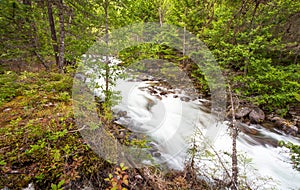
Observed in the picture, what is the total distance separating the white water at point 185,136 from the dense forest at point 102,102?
0.13 m

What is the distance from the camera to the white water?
3.54 m

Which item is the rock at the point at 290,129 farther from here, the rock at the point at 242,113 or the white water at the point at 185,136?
the rock at the point at 242,113

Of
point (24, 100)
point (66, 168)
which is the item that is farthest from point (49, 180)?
point (24, 100)

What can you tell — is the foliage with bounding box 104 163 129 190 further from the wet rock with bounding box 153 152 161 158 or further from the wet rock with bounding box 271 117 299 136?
the wet rock with bounding box 271 117 299 136

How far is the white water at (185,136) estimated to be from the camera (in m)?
3.54

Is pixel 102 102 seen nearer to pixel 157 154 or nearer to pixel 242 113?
pixel 157 154

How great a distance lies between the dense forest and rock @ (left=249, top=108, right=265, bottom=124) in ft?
0.10

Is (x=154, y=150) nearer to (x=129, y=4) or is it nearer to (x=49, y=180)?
(x=49, y=180)

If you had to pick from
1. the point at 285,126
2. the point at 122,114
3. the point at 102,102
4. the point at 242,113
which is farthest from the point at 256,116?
the point at 102,102

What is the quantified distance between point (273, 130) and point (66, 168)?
6.19 meters

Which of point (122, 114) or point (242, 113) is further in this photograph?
point (242, 113)

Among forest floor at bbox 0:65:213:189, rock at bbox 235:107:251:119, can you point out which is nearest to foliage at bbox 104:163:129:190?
forest floor at bbox 0:65:213:189

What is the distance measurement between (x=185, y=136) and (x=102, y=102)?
2.58 m

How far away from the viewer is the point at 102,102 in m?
3.95
